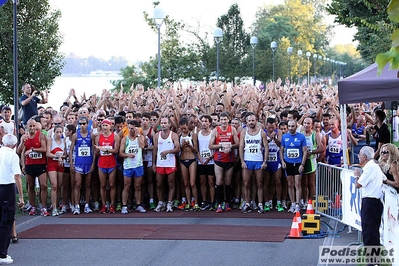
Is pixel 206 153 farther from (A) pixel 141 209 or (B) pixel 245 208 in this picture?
(A) pixel 141 209

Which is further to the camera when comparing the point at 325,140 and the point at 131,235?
the point at 325,140

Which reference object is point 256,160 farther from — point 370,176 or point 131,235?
point 370,176

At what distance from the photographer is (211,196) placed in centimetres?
1380

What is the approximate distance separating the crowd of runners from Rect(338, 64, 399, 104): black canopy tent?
3.04 m

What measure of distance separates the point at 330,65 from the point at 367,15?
98.4m

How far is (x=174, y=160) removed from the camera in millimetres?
13789

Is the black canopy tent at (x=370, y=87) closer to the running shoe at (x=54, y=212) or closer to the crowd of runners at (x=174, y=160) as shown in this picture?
the crowd of runners at (x=174, y=160)

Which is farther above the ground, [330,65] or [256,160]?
[330,65]

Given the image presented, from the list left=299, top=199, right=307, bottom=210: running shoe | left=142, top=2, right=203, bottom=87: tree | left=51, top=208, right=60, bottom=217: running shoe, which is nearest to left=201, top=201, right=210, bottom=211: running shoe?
left=299, top=199, right=307, bottom=210: running shoe

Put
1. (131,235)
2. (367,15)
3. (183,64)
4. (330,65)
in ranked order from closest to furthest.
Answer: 1. (131,235)
2. (367,15)
3. (183,64)
4. (330,65)

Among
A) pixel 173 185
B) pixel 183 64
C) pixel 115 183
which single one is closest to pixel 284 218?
pixel 173 185

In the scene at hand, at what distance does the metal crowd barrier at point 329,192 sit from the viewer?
1078 centimetres

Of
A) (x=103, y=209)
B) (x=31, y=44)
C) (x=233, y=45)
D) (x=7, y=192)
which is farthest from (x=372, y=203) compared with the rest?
(x=233, y=45)

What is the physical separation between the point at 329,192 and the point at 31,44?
13.8 m
